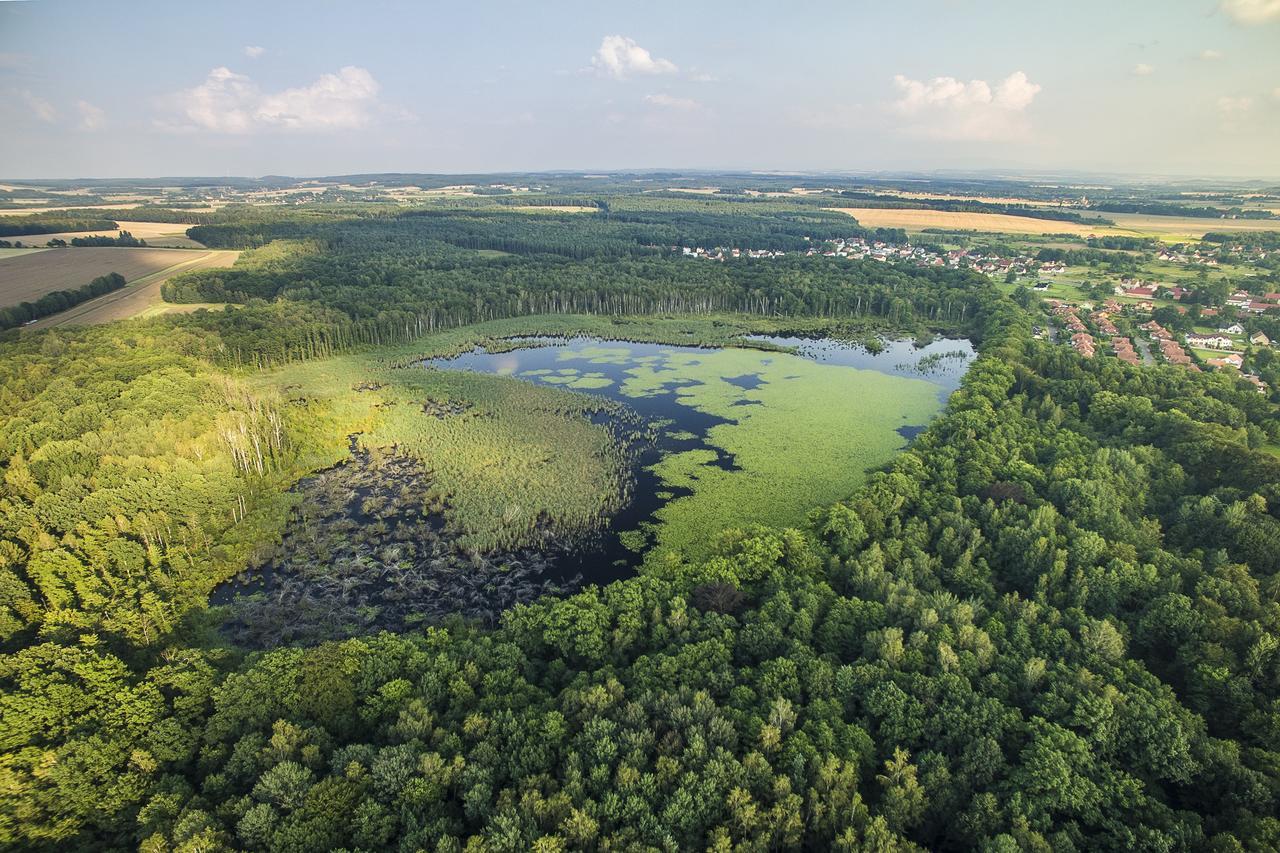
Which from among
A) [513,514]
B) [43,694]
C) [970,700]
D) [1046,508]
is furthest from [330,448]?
[1046,508]

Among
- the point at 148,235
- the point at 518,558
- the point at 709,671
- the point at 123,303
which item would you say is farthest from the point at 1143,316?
the point at 148,235

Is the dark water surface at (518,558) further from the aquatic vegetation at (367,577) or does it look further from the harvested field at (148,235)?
the harvested field at (148,235)

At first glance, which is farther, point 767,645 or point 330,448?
point 330,448

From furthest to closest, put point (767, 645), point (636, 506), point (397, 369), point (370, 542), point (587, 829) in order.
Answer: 1. point (397, 369)
2. point (636, 506)
3. point (370, 542)
4. point (767, 645)
5. point (587, 829)

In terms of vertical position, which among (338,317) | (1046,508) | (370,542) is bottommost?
(370,542)

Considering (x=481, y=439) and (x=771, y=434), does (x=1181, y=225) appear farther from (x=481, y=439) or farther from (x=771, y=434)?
(x=481, y=439)

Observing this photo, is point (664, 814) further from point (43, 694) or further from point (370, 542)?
point (370, 542)
